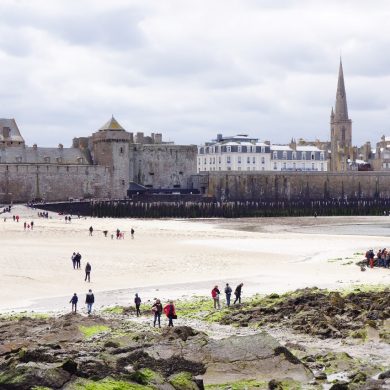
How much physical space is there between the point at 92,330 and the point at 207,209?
5824 cm

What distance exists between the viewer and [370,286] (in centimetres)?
2528

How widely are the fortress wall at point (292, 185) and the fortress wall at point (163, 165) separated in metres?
1.68

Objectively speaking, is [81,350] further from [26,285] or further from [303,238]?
[303,238]

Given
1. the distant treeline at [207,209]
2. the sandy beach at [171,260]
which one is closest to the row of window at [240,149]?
the distant treeline at [207,209]

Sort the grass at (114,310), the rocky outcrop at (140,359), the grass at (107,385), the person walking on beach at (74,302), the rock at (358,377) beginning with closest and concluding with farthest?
the grass at (107,385), the rocky outcrop at (140,359), the rock at (358,377), the person walking on beach at (74,302), the grass at (114,310)

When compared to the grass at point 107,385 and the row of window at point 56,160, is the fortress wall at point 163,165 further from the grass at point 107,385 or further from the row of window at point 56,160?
the grass at point 107,385

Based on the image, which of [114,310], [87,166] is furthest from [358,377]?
[87,166]

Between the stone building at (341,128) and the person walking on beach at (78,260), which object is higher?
the stone building at (341,128)

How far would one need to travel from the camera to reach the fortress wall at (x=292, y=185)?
9100 centimetres

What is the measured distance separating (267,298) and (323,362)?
23.1ft

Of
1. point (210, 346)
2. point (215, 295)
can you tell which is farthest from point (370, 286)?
point (210, 346)

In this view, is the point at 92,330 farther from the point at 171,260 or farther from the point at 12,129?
the point at 12,129

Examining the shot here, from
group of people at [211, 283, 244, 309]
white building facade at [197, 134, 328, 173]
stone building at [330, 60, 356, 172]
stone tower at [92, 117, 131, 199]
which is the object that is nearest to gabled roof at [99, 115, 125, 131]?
stone tower at [92, 117, 131, 199]

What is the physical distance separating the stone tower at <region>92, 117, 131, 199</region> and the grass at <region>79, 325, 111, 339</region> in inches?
2561
